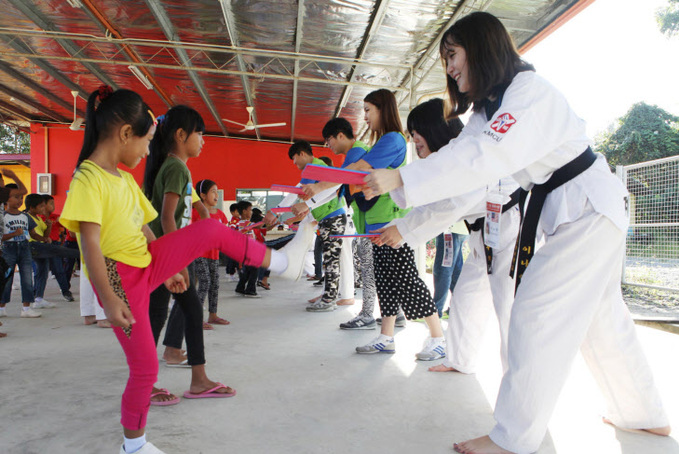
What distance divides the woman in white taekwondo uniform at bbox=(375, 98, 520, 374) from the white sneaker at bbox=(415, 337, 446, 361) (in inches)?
9.7

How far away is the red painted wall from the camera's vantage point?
13.8 metres

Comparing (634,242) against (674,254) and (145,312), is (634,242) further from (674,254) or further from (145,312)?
(145,312)

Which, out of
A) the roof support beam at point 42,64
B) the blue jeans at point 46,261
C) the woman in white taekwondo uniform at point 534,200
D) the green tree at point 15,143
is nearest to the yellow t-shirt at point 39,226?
the blue jeans at point 46,261

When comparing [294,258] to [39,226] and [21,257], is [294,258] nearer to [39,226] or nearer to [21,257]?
[21,257]

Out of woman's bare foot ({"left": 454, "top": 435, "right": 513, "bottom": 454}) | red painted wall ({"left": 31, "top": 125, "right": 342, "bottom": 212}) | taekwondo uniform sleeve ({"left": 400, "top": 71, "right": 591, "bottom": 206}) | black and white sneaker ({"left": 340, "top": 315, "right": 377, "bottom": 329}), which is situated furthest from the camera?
red painted wall ({"left": 31, "top": 125, "right": 342, "bottom": 212})

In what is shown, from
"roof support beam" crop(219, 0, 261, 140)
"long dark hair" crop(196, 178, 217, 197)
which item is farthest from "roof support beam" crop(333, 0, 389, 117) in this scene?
"long dark hair" crop(196, 178, 217, 197)

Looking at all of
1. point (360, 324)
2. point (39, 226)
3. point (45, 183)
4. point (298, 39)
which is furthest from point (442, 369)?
point (45, 183)

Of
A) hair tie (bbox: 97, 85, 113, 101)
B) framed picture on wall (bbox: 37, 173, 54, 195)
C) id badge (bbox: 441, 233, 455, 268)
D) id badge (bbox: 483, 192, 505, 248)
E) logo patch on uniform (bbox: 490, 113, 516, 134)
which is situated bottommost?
id badge (bbox: 441, 233, 455, 268)

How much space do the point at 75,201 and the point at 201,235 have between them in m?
0.39

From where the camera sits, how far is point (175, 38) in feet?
27.2

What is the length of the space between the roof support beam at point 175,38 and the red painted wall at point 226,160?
222 cm

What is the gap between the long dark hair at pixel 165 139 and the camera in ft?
7.50

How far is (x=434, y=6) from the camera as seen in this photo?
6523 millimetres

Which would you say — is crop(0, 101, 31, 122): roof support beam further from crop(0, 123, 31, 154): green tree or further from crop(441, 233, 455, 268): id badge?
crop(441, 233, 455, 268): id badge
